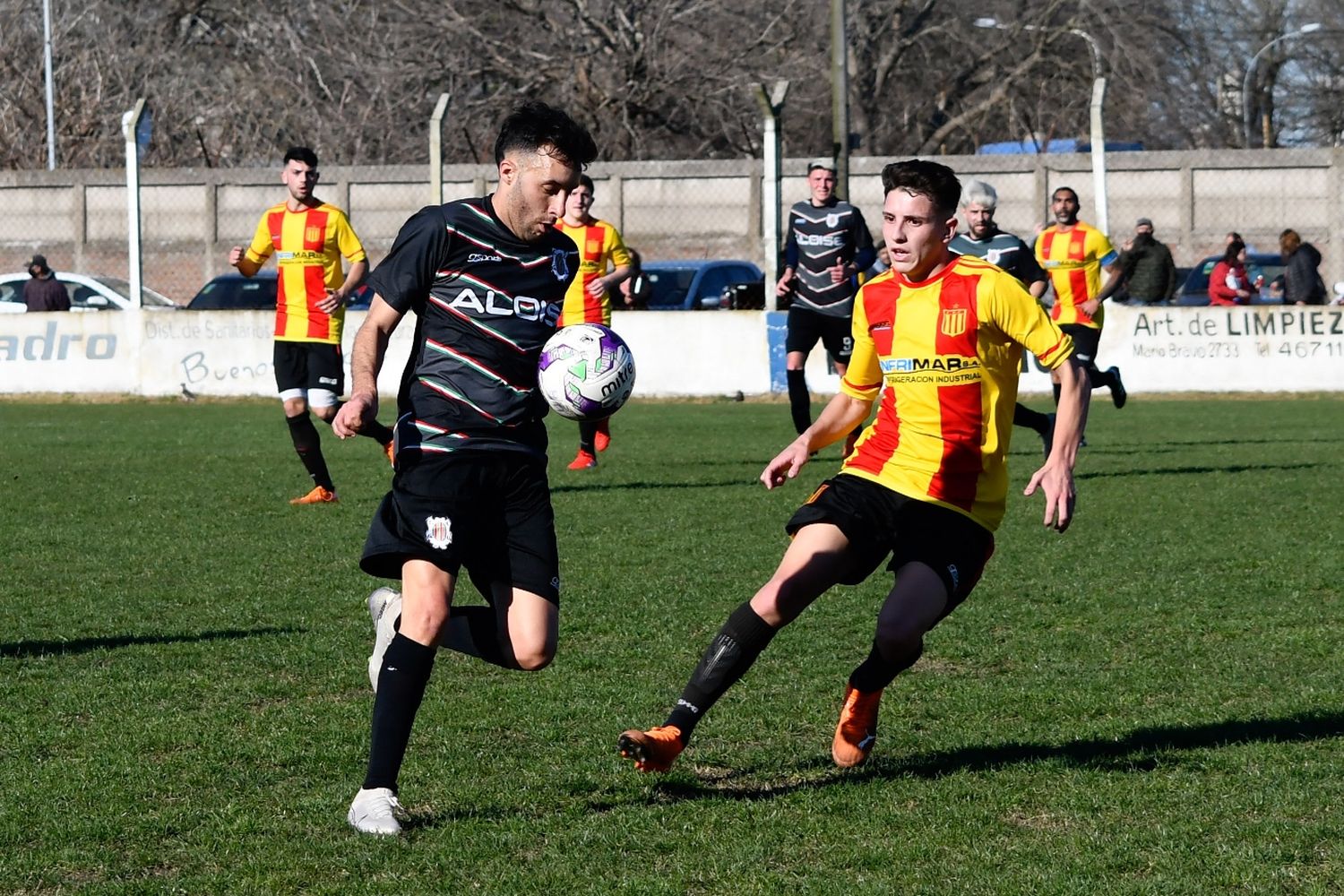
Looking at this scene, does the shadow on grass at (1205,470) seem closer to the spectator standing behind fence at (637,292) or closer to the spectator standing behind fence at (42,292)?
the spectator standing behind fence at (637,292)

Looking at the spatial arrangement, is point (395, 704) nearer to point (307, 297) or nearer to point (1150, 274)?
point (307, 297)

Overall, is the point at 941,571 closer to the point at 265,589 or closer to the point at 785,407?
the point at 265,589

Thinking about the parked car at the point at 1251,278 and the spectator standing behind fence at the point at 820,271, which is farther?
the parked car at the point at 1251,278

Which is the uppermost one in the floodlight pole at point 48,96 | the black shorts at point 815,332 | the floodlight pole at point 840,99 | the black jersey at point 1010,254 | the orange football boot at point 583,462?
the floodlight pole at point 48,96

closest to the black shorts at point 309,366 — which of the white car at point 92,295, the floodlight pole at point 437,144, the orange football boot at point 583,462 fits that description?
the orange football boot at point 583,462

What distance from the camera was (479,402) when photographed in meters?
4.49

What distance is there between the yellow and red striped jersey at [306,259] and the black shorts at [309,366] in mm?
49

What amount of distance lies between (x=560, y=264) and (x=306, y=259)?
22.9ft

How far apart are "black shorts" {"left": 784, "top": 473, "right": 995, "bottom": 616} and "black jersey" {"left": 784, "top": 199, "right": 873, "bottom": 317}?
24.9 feet

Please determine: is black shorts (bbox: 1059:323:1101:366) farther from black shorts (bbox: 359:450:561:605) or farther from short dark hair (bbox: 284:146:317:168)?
black shorts (bbox: 359:450:561:605)

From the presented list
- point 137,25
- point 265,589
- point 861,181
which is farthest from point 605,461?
point 137,25

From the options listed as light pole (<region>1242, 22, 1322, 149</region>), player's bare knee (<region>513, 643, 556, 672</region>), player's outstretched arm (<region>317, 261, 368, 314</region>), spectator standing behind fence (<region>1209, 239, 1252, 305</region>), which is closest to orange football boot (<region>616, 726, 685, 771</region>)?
player's bare knee (<region>513, 643, 556, 672</region>)

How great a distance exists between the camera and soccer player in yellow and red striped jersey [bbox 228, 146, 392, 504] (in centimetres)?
1069

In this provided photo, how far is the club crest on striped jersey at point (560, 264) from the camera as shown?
462 centimetres
